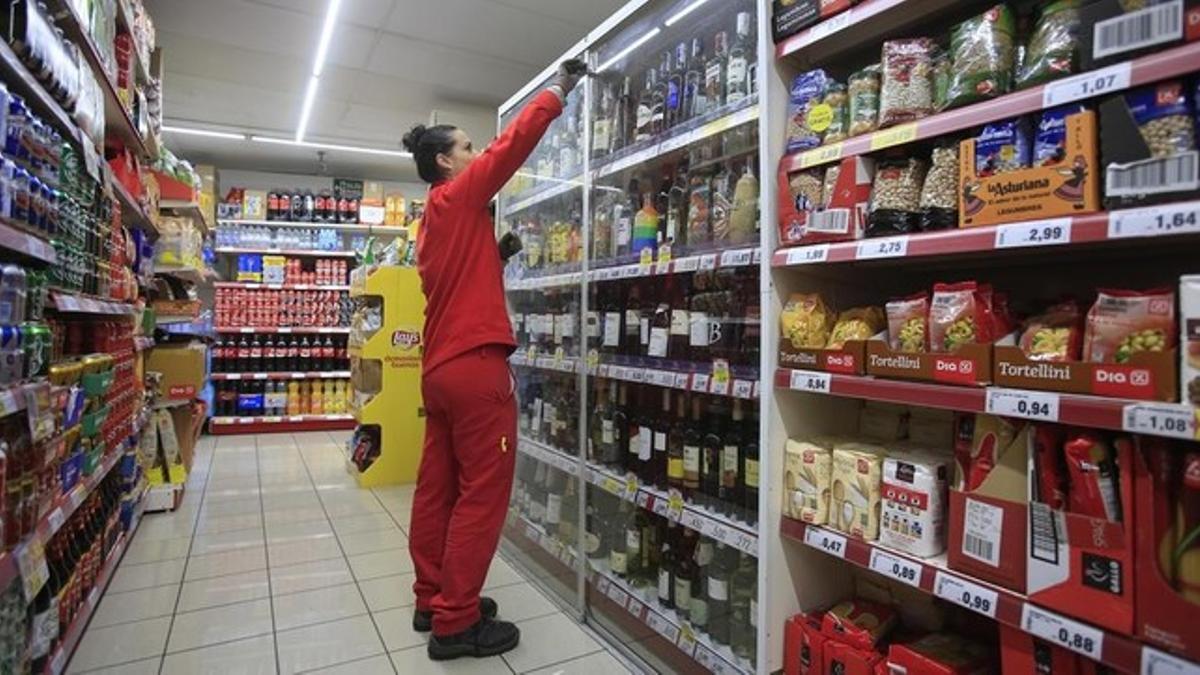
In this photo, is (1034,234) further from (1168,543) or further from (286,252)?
(286,252)

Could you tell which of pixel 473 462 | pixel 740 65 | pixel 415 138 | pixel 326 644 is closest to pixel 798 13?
pixel 740 65

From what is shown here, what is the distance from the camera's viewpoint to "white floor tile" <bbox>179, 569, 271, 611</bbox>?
9.05 feet

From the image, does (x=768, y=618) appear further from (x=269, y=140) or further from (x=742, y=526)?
(x=269, y=140)

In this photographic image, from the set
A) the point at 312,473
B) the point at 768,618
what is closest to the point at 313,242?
the point at 312,473

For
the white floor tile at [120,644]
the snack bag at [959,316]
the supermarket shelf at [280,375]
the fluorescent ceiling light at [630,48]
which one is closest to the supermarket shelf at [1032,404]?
the snack bag at [959,316]

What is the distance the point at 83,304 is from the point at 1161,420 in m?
2.81

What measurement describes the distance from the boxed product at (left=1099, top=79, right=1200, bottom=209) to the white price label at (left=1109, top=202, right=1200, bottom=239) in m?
0.03

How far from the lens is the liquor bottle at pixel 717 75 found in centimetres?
215

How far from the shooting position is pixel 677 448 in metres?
2.26

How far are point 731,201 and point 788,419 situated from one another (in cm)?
75

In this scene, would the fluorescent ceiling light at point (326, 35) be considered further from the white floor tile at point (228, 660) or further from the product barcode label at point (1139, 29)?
the product barcode label at point (1139, 29)

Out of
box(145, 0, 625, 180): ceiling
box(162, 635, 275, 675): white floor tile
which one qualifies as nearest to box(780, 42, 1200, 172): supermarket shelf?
box(162, 635, 275, 675): white floor tile

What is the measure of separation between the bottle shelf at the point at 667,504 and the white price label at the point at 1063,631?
26.8 inches

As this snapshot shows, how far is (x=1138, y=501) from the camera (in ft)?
3.73
